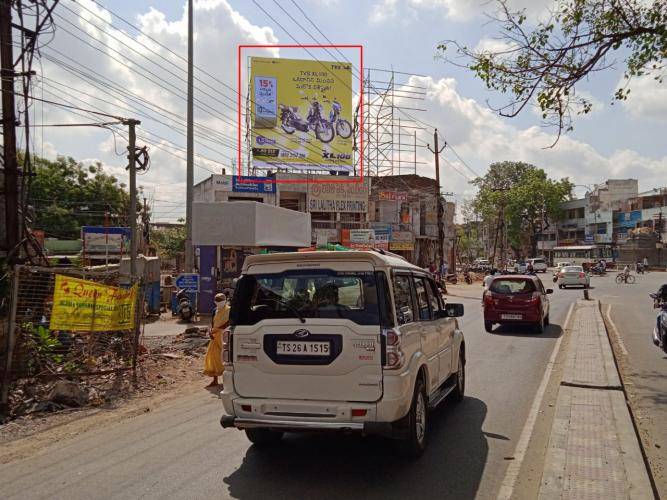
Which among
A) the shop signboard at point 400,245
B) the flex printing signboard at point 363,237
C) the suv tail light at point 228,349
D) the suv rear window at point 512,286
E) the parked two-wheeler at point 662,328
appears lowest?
the parked two-wheeler at point 662,328

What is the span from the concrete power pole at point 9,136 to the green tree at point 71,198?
2963 cm

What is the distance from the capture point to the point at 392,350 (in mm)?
4812

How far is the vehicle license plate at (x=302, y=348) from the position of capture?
4934 mm

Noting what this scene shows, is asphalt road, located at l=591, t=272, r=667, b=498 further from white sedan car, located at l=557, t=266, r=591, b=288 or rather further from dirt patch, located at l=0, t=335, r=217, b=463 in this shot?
white sedan car, located at l=557, t=266, r=591, b=288

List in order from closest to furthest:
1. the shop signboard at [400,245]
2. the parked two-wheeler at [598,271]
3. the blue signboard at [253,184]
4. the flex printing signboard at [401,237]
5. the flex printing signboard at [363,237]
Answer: the flex printing signboard at [363,237]
the blue signboard at [253,184]
the shop signboard at [400,245]
the flex printing signboard at [401,237]
the parked two-wheeler at [598,271]

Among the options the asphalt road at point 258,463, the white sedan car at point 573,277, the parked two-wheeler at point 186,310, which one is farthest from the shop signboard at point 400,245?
the asphalt road at point 258,463

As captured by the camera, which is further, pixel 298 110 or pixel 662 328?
pixel 298 110

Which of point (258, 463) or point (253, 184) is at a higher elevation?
point (253, 184)

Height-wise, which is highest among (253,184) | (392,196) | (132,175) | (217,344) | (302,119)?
(302,119)

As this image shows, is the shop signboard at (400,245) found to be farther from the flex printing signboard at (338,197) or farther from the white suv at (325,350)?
the white suv at (325,350)

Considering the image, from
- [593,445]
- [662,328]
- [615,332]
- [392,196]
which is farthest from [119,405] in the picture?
[392,196]

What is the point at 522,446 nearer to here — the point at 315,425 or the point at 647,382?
the point at 315,425

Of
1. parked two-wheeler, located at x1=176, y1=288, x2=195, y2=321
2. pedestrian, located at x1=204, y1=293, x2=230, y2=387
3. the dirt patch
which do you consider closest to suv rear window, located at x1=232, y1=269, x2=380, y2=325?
the dirt patch

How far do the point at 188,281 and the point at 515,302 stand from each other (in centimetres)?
1102
